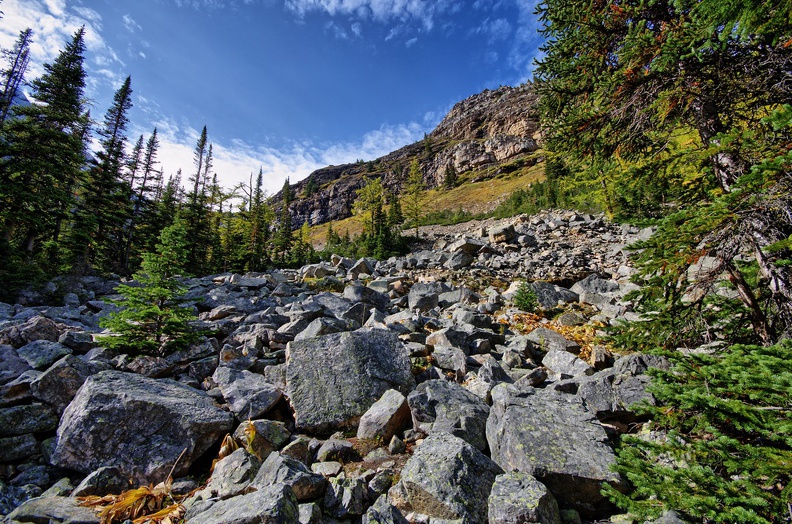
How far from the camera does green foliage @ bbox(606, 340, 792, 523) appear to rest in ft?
7.22

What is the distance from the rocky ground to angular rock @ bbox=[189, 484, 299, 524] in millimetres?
22

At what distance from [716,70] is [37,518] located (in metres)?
9.74

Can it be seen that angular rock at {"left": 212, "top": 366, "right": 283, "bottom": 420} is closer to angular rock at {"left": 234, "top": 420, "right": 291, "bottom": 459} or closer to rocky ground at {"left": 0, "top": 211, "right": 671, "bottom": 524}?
rocky ground at {"left": 0, "top": 211, "right": 671, "bottom": 524}

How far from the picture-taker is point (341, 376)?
21.1 feet

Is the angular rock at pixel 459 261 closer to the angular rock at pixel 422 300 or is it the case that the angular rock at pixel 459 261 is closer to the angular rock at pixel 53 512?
the angular rock at pixel 422 300

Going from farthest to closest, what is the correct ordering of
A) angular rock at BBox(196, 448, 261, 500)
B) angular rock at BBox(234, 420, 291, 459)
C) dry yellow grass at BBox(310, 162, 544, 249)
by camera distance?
dry yellow grass at BBox(310, 162, 544, 249) → angular rock at BBox(234, 420, 291, 459) → angular rock at BBox(196, 448, 261, 500)

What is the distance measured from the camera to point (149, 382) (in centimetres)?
591

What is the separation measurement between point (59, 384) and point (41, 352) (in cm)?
212

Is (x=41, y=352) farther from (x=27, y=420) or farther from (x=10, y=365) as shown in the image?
(x=27, y=420)

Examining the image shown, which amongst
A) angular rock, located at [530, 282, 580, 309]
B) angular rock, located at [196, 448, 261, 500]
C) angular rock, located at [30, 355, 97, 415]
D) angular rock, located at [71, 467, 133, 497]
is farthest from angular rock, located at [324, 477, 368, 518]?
angular rock, located at [530, 282, 580, 309]

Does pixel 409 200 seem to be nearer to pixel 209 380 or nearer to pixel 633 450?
pixel 209 380

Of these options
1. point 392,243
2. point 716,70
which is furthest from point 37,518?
point 392,243

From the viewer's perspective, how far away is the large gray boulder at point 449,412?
509 cm

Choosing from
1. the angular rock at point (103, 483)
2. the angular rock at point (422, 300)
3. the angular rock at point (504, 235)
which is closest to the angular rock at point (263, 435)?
the angular rock at point (103, 483)
